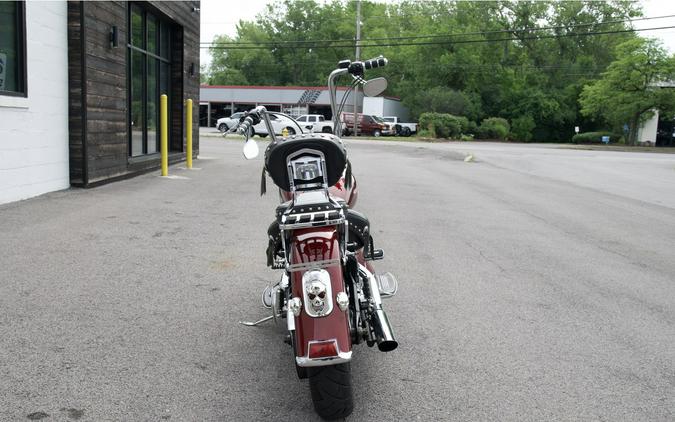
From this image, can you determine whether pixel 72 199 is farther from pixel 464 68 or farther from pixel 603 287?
pixel 464 68

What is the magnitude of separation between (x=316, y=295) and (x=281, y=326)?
1.59m

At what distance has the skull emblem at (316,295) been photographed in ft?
9.92

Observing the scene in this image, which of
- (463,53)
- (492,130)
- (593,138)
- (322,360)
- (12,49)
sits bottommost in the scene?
(322,360)

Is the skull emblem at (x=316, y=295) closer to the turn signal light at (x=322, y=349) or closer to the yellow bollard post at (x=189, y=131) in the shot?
the turn signal light at (x=322, y=349)

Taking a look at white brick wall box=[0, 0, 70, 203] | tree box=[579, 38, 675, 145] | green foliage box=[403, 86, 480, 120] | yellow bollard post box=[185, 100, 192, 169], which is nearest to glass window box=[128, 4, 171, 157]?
yellow bollard post box=[185, 100, 192, 169]

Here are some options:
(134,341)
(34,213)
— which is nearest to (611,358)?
(134,341)

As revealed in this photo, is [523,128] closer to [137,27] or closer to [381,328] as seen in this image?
[137,27]

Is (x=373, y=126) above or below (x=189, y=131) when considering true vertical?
above

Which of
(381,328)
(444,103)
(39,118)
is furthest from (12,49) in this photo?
(444,103)

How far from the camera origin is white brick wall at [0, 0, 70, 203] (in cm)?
879

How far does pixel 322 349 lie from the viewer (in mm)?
2951

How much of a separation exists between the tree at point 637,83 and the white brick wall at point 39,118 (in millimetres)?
45803

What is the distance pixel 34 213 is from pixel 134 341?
4800 millimetres

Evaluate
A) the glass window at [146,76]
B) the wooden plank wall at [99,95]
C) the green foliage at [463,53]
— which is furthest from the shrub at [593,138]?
the wooden plank wall at [99,95]
